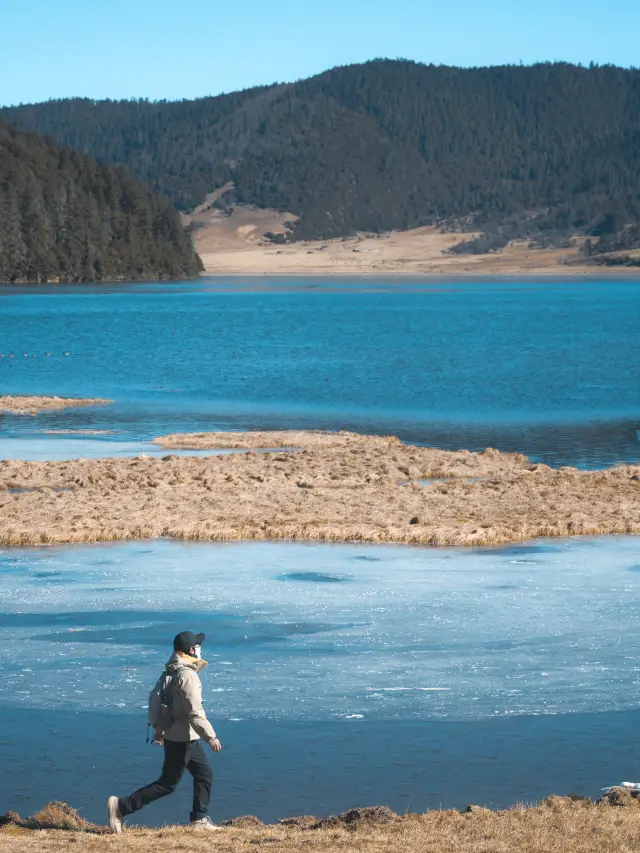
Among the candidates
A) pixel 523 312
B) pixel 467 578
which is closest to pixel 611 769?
pixel 467 578

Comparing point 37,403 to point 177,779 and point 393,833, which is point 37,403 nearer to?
point 177,779

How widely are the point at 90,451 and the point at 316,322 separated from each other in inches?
3053

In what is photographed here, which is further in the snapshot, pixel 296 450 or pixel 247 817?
pixel 296 450

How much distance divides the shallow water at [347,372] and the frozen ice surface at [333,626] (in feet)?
47.9

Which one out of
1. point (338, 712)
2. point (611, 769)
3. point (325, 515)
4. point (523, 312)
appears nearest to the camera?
point (611, 769)

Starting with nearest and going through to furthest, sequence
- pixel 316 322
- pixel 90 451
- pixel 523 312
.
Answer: pixel 90 451 → pixel 316 322 → pixel 523 312

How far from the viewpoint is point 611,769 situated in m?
12.3

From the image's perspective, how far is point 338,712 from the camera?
45.5 feet

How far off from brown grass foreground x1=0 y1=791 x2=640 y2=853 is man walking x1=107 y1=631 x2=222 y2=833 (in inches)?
8.8

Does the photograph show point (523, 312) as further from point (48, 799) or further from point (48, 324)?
point (48, 799)

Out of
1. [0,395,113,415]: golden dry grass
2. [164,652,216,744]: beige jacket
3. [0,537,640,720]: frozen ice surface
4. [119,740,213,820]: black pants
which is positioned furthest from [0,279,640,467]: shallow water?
[164,652,216,744]: beige jacket

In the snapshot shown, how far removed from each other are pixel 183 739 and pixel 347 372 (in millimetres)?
55780

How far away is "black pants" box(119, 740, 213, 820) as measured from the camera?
35.6 ft

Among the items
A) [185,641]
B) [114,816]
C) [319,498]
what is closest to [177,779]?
[114,816]
